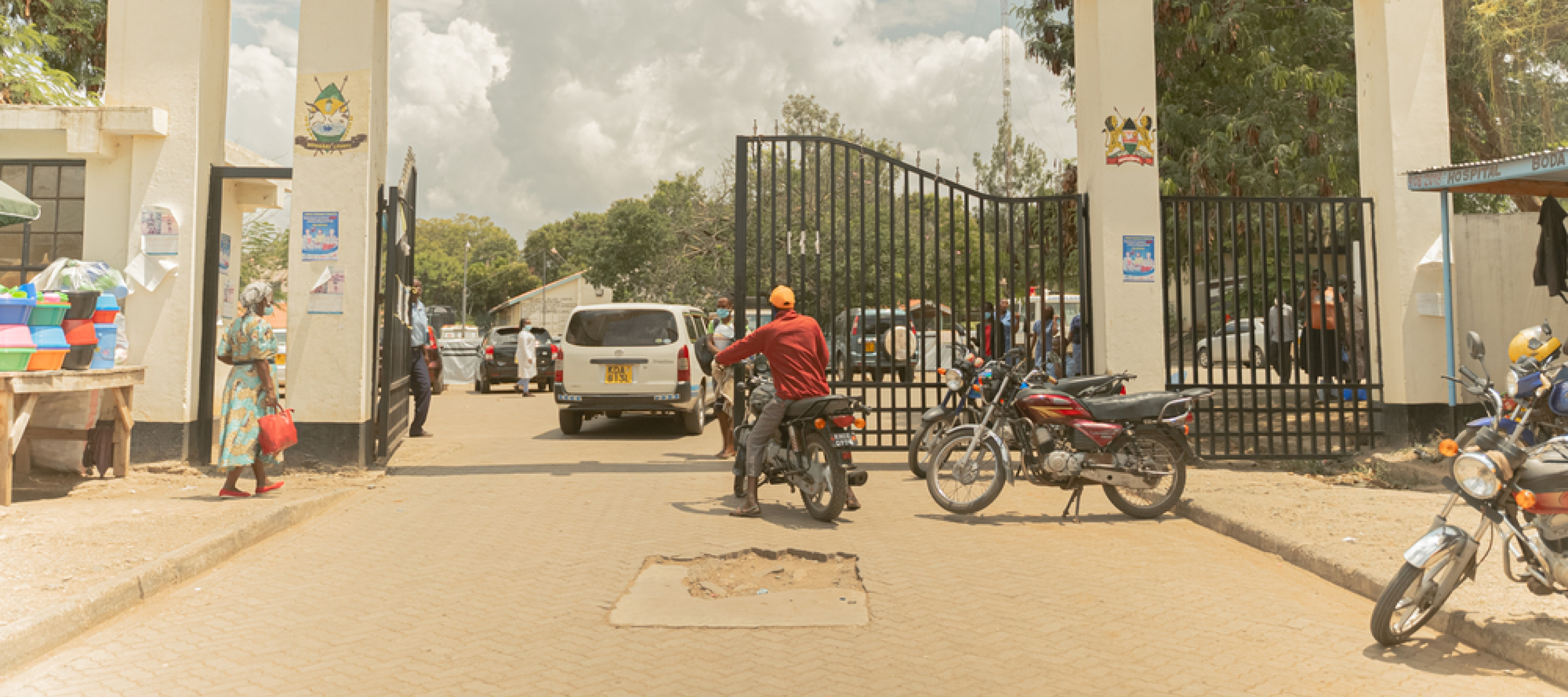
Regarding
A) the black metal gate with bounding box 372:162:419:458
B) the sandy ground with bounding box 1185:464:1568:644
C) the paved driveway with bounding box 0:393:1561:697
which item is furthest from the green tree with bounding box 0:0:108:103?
the sandy ground with bounding box 1185:464:1568:644

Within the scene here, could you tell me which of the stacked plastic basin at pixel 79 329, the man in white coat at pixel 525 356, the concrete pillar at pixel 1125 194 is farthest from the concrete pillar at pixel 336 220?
the man in white coat at pixel 525 356

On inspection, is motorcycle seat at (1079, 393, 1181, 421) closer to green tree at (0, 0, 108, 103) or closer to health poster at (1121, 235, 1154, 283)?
health poster at (1121, 235, 1154, 283)

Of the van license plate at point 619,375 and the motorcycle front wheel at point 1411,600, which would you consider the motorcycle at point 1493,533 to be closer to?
the motorcycle front wheel at point 1411,600

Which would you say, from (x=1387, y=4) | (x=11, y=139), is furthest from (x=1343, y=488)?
(x=11, y=139)

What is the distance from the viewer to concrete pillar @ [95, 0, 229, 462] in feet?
31.4

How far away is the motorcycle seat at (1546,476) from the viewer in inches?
168

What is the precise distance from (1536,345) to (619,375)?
Result: 9.98 metres

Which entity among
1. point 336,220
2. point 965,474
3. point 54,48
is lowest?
point 965,474

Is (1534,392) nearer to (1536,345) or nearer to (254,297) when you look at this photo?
(1536,345)

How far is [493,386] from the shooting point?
91.7ft

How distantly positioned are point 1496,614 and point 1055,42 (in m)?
14.6

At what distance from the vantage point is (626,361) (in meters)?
13.4

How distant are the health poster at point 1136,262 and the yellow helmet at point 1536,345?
392cm

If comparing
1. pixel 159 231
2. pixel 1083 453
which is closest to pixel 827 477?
pixel 1083 453
